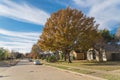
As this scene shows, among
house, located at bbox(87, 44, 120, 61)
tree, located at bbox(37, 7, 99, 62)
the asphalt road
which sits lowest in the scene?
the asphalt road

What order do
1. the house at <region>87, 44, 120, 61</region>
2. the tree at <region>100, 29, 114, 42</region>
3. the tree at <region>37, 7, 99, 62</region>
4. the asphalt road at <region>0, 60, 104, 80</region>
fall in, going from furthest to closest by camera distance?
the tree at <region>100, 29, 114, 42</region> → the house at <region>87, 44, 120, 61</region> → the tree at <region>37, 7, 99, 62</region> → the asphalt road at <region>0, 60, 104, 80</region>

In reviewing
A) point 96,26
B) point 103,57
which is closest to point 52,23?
point 96,26

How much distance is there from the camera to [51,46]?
51094 mm

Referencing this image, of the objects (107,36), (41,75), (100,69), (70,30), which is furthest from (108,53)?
(41,75)

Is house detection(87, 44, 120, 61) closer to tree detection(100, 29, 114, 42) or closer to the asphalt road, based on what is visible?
tree detection(100, 29, 114, 42)

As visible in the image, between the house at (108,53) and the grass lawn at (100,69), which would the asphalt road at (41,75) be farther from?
the house at (108,53)

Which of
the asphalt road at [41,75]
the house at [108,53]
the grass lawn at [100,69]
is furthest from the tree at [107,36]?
the asphalt road at [41,75]

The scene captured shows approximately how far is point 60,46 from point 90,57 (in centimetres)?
1965

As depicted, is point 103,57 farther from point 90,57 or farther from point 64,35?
point 64,35

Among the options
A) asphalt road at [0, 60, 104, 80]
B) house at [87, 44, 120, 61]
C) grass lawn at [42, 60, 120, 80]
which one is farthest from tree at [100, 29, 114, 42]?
asphalt road at [0, 60, 104, 80]

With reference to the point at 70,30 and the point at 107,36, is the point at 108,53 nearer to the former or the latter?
the point at 70,30

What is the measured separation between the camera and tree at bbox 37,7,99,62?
1842 inches

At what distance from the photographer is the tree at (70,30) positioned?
46.8 m

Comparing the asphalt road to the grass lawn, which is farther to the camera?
the asphalt road
